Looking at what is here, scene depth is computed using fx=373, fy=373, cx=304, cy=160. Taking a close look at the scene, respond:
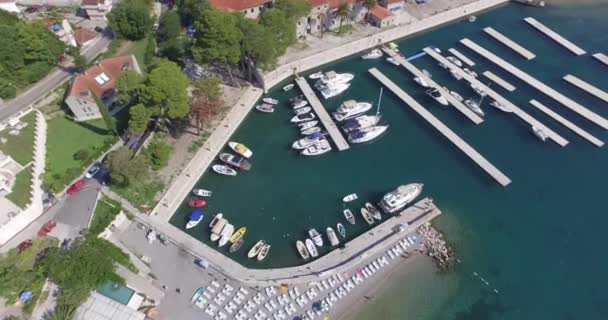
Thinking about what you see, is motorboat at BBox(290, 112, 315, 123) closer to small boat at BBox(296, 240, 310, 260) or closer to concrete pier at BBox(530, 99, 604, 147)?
small boat at BBox(296, 240, 310, 260)

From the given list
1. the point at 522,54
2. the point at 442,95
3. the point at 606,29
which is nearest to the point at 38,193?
the point at 442,95

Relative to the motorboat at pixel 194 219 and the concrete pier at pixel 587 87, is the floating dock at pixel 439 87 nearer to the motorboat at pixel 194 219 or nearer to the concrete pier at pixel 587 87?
the concrete pier at pixel 587 87

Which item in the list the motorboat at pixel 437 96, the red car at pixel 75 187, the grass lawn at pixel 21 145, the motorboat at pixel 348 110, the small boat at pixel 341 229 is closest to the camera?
the small boat at pixel 341 229

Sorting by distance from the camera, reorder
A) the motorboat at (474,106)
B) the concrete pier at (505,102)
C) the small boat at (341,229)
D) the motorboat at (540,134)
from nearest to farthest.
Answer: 1. the small boat at (341,229)
2. the motorboat at (540,134)
3. the concrete pier at (505,102)
4. the motorboat at (474,106)

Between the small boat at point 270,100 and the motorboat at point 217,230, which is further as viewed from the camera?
the small boat at point 270,100

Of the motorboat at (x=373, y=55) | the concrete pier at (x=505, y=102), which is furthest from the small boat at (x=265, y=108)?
the concrete pier at (x=505, y=102)

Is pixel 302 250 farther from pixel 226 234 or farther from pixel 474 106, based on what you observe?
pixel 474 106

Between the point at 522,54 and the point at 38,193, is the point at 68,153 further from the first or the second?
the point at 522,54
